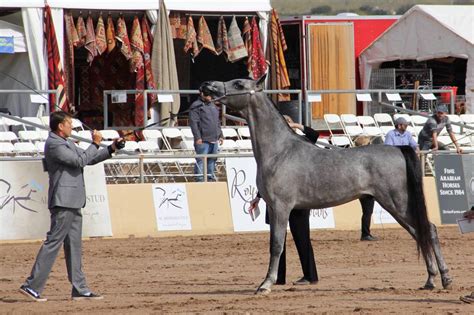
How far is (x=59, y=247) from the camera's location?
13148mm

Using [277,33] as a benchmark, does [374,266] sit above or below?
below

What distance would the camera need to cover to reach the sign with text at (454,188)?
2297 centimetres

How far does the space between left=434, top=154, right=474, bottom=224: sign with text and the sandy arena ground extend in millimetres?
405

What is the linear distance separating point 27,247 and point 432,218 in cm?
774

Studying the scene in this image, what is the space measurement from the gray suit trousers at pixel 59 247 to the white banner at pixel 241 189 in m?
8.32

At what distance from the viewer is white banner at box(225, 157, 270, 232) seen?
21.5m

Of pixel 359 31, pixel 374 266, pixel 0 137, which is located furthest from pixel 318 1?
pixel 374 266

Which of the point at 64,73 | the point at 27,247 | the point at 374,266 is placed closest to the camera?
the point at 374,266

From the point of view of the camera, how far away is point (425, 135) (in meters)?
24.1

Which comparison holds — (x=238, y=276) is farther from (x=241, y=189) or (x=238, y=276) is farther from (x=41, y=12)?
(x=41, y=12)

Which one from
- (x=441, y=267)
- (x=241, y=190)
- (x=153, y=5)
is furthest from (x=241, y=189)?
(x=441, y=267)

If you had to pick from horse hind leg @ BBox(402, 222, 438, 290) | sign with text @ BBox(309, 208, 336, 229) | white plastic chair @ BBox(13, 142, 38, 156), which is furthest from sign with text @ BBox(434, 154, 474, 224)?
horse hind leg @ BBox(402, 222, 438, 290)

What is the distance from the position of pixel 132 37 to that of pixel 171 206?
6.68 metres

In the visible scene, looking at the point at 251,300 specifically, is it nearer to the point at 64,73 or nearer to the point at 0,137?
the point at 0,137
